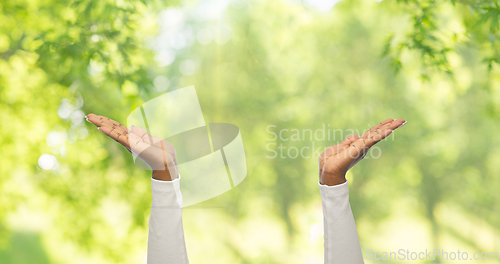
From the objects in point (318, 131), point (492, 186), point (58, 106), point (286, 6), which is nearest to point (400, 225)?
point (492, 186)

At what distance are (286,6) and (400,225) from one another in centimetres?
134

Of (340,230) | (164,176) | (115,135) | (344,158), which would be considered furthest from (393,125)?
(115,135)

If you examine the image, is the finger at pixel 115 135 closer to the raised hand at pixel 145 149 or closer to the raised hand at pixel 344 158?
the raised hand at pixel 145 149

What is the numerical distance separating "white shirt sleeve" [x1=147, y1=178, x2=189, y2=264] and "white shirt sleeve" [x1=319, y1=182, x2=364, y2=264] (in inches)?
17.9

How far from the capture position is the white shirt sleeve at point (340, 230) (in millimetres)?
888

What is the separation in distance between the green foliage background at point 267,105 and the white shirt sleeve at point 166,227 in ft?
2.55

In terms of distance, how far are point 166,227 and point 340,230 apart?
523 millimetres

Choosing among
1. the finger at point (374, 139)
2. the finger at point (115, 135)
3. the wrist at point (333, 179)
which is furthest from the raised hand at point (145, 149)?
the finger at point (374, 139)

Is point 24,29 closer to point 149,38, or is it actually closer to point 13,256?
point 149,38

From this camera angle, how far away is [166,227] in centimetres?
91

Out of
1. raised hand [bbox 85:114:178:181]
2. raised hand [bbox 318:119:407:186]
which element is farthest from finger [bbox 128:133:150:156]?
raised hand [bbox 318:119:407:186]

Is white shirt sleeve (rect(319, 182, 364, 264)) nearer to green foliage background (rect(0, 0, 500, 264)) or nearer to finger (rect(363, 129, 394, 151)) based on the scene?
finger (rect(363, 129, 394, 151))

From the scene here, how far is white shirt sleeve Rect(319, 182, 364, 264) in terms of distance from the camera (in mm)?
888

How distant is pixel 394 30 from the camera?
1.57 m
